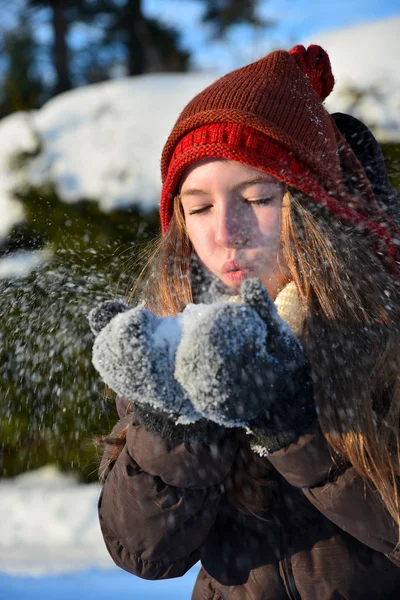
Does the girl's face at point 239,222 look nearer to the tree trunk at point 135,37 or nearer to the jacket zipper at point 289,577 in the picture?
the jacket zipper at point 289,577

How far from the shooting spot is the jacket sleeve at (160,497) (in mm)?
1302

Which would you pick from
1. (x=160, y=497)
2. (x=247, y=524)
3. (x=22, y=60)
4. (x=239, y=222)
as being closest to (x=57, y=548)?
(x=247, y=524)

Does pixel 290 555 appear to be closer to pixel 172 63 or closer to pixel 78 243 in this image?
pixel 78 243

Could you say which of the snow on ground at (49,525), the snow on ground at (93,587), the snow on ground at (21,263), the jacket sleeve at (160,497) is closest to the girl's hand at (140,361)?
the jacket sleeve at (160,497)

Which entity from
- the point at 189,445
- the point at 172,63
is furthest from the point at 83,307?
the point at 172,63

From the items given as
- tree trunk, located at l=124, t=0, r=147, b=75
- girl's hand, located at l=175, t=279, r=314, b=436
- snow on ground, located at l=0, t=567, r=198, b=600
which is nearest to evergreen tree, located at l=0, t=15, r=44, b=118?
tree trunk, located at l=124, t=0, r=147, b=75

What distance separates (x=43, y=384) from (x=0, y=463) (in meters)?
0.68

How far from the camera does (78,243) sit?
139 inches

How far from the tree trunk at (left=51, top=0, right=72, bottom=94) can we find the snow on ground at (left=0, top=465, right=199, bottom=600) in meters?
6.02

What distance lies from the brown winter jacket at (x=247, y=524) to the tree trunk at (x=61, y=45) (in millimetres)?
7506

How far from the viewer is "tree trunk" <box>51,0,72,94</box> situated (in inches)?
324

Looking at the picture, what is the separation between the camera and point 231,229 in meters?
1.48

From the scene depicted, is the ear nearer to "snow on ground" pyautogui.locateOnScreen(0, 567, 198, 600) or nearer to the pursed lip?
the pursed lip

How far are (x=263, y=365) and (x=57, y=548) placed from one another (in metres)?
2.39
